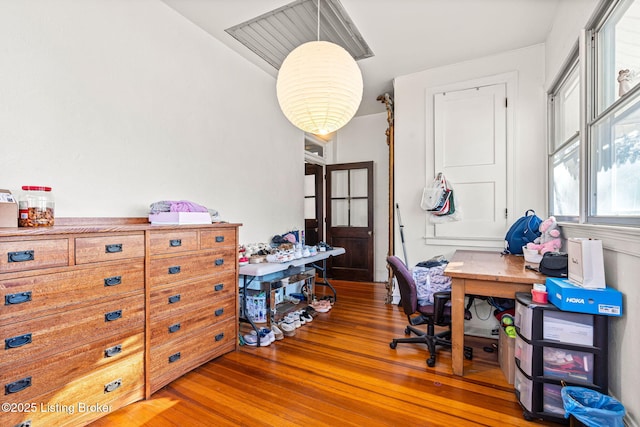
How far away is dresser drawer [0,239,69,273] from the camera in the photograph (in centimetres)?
139

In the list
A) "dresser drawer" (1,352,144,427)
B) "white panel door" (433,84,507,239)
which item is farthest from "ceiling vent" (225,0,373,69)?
"dresser drawer" (1,352,144,427)

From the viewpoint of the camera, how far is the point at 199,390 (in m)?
2.03

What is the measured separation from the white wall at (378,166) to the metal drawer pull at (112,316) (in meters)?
4.21

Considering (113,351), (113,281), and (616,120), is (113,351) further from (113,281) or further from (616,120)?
(616,120)

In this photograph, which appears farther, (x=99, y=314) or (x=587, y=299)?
(x=99, y=314)

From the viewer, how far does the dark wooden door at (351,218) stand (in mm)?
5355

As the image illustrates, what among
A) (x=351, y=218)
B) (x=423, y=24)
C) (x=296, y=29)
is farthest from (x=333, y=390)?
(x=351, y=218)

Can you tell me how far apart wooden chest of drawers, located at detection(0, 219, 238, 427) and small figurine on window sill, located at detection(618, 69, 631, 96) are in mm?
2783

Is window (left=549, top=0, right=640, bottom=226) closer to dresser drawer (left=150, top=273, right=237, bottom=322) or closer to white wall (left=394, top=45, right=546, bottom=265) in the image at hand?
white wall (left=394, top=45, right=546, bottom=265)

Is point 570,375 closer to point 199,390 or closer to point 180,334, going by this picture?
point 199,390

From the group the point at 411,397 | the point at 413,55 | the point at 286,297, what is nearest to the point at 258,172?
the point at 286,297

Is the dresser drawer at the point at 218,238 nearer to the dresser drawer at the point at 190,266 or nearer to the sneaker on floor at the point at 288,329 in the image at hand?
the dresser drawer at the point at 190,266

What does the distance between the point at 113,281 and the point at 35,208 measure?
1.85 feet

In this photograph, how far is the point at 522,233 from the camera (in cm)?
301
